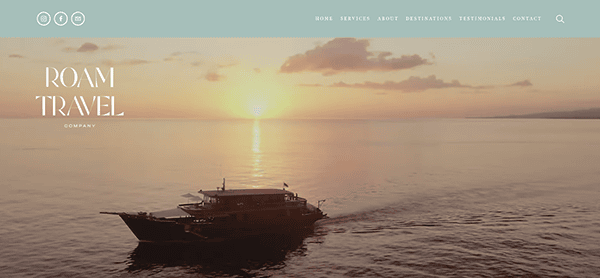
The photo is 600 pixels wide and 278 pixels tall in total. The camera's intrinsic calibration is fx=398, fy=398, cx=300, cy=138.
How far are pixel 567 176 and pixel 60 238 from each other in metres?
104

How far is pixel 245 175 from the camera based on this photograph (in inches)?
4008

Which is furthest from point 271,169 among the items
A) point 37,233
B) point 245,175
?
point 37,233

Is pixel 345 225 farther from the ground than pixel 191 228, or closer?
closer

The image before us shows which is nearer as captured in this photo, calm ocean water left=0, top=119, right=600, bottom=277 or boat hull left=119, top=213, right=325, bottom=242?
calm ocean water left=0, top=119, right=600, bottom=277

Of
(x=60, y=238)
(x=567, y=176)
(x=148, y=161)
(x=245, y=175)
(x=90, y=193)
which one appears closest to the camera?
(x=60, y=238)

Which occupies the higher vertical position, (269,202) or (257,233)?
(269,202)

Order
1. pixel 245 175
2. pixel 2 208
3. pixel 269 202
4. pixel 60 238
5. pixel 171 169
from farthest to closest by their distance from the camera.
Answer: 1. pixel 171 169
2. pixel 245 175
3. pixel 2 208
4. pixel 269 202
5. pixel 60 238

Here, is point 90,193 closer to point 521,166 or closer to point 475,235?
point 475,235

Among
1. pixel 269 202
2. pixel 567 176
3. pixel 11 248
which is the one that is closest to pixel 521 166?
pixel 567 176

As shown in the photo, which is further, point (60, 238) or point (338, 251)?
point (60, 238)

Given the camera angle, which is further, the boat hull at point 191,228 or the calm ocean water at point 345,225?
the boat hull at point 191,228

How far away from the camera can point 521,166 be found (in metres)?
114

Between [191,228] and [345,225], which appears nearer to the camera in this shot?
[191,228]

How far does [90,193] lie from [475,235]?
221 feet
